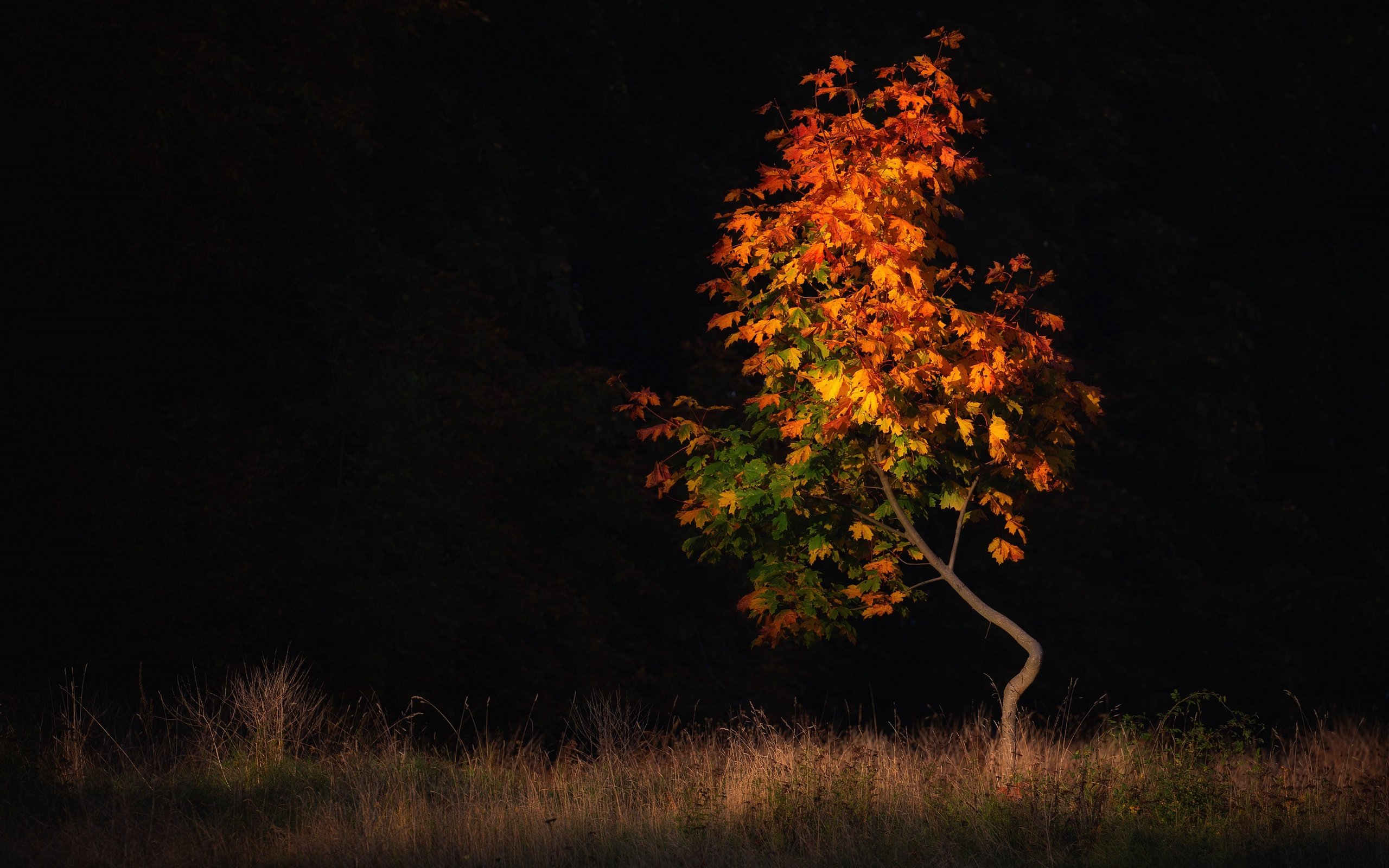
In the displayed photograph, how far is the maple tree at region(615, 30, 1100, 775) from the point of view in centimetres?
798

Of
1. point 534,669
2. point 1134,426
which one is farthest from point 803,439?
point 1134,426

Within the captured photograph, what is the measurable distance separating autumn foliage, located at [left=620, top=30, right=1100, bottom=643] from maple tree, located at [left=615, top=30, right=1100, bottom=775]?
0.02 m

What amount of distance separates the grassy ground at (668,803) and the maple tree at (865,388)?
2.81 ft

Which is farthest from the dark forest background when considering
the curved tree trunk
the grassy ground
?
the curved tree trunk

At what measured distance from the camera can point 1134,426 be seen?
68.4 ft

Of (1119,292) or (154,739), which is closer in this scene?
(154,739)

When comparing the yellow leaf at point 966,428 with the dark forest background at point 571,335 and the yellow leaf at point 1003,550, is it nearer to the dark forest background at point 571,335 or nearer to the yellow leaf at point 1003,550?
the yellow leaf at point 1003,550

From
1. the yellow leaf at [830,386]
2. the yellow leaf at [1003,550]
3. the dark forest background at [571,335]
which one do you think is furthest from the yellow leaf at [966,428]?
the dark forest background at [571,335]

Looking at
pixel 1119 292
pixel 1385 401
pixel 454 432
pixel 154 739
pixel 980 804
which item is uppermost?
pixel 1119 292

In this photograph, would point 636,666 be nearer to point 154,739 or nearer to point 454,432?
point 454,432

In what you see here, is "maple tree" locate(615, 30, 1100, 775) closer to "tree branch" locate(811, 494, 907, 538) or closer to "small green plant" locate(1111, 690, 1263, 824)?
"tree branch" locate(811, 494, 907, 538)

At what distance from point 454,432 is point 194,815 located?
5.74 m

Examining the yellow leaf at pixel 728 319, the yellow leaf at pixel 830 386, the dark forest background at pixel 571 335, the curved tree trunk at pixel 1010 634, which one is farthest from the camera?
the dark forest background at pixel 571 335

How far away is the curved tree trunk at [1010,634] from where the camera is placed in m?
8.59
